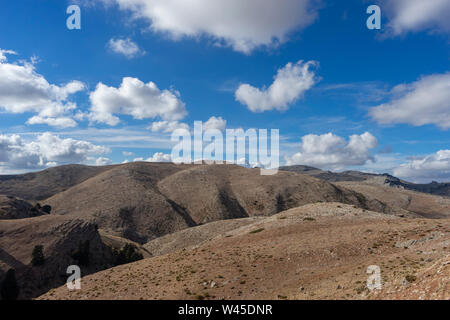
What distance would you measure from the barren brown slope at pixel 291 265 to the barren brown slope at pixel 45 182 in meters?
145

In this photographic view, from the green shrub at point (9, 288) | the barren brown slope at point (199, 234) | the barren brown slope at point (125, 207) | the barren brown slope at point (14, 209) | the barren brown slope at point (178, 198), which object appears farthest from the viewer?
the barren brown slope at point (178, 198)

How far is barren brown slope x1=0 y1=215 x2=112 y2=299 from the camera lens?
43037mm

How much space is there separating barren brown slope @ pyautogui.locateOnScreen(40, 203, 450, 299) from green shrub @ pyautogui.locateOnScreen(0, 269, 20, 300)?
16.0m

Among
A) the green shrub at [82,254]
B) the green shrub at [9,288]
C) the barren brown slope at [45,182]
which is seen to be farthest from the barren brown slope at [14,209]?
the barren brown slope at [45,182]

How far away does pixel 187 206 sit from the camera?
4857 inches

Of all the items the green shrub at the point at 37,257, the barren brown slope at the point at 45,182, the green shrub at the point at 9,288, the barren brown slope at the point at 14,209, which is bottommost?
the green shrub at the point at 9,288

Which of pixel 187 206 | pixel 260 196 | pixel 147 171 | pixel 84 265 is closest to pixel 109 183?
pixel 147 171

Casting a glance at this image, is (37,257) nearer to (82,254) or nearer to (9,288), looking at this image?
(9,288)

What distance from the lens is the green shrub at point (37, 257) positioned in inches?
1775

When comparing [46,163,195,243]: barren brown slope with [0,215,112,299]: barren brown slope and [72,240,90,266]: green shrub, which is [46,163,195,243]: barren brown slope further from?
[72,240,90,266]: green shrub

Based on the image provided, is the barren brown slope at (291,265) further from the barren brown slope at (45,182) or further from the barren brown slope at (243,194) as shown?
the barren brown slope at (45,182)

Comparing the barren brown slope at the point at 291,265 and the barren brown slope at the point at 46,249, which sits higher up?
the barren brown slope at the point at 291,265

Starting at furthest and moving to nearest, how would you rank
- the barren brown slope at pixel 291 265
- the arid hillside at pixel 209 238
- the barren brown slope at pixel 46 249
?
1. the barren brown slope at pixel 46 249
2. the arid hillside at pixel 209 238
3. the barren brown slope at pixel 291 265
